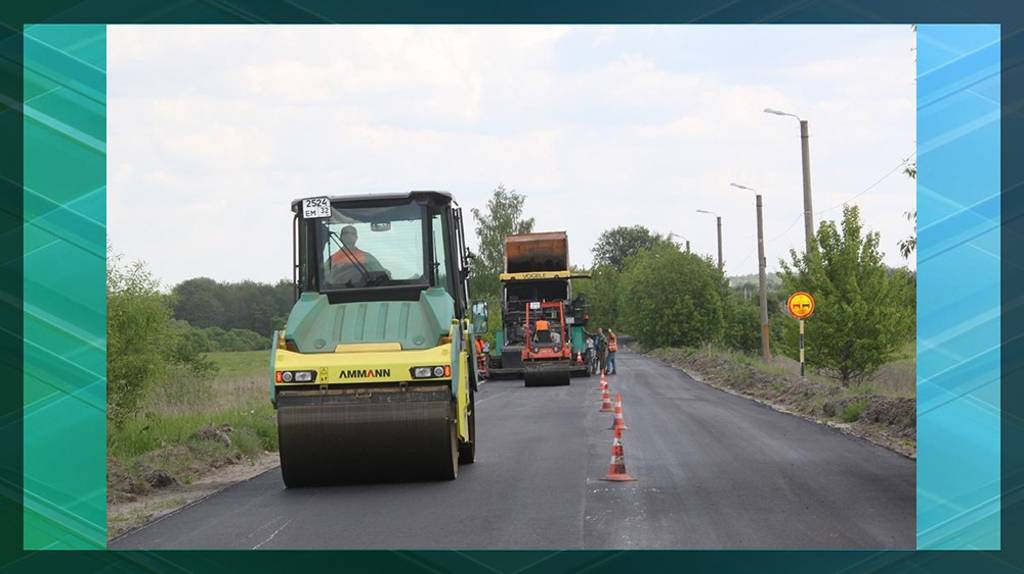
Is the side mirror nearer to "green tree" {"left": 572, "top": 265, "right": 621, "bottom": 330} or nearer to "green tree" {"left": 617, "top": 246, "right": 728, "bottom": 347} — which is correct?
"green tree" {"left": 617, "top": 246, "right": 728, "bottom": 347}

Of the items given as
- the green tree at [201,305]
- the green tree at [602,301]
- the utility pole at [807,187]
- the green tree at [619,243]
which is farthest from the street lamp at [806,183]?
the green tree at [619,243]

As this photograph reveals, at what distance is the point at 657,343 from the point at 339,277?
2291 inches

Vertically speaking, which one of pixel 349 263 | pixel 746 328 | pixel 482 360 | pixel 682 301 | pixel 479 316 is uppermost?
pixel 682 301

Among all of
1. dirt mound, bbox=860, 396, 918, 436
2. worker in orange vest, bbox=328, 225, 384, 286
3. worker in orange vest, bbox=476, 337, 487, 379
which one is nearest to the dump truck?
worker in orange vest, bbox=476, 337, 487, 379

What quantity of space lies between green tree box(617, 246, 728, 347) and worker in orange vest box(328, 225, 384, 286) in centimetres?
5344

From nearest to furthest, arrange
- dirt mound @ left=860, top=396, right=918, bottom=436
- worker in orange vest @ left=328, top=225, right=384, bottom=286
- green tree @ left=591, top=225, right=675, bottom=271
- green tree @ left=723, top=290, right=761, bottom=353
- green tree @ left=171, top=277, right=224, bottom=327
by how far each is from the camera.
Answer: worker in orange vest @ left=328, top=225, right=384, bottom=286 < dirt mound @ left=860, top=396, right=918, bottom=436 < green tree @ left=171, top=277, right=224, bottom=327 < green tree @ left=723, top=290, right=761, bottom=353 < green tree @ left=591, top=225, right=675, bottom=271

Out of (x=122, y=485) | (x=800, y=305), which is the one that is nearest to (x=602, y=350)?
(x=800, y=305)

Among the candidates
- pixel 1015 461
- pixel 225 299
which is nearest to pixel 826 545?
pixel 1015 461

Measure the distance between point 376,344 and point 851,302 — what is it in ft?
78.9

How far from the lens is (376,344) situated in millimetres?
13906

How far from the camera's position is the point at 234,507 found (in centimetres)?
1270

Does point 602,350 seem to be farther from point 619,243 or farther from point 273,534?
point 619,243

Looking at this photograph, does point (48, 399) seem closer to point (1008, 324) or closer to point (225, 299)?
point (1008, 324)

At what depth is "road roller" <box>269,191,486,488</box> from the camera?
1343 cm
